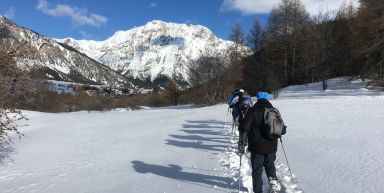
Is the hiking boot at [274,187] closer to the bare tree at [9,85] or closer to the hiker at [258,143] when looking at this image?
the hiker at [258,143]

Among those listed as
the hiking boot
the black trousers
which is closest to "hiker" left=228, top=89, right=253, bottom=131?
the black trousers

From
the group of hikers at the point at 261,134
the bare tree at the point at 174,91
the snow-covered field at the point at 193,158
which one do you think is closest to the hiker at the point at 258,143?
the group of hikers at the point at 261,134

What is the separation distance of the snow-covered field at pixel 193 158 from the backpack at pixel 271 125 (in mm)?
1657

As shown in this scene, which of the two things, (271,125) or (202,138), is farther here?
(202,138)

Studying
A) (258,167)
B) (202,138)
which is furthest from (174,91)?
Answer: (258,167)

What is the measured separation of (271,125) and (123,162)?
29.2ft

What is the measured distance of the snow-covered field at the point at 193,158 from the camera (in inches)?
433

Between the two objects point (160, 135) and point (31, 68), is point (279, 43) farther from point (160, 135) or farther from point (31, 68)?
point (31, 68)

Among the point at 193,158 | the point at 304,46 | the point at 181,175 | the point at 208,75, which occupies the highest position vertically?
the point at 304,46

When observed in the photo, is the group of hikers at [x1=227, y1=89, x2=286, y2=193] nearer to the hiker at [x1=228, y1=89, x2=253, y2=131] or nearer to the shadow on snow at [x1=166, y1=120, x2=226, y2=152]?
the hiker at [x1=228, y1=89, x2=253, y2=131]

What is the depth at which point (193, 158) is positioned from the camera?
49.1ft

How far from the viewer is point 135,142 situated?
2145 cm

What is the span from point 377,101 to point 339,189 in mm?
20328

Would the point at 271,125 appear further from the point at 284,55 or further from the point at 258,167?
the point at 284,55
